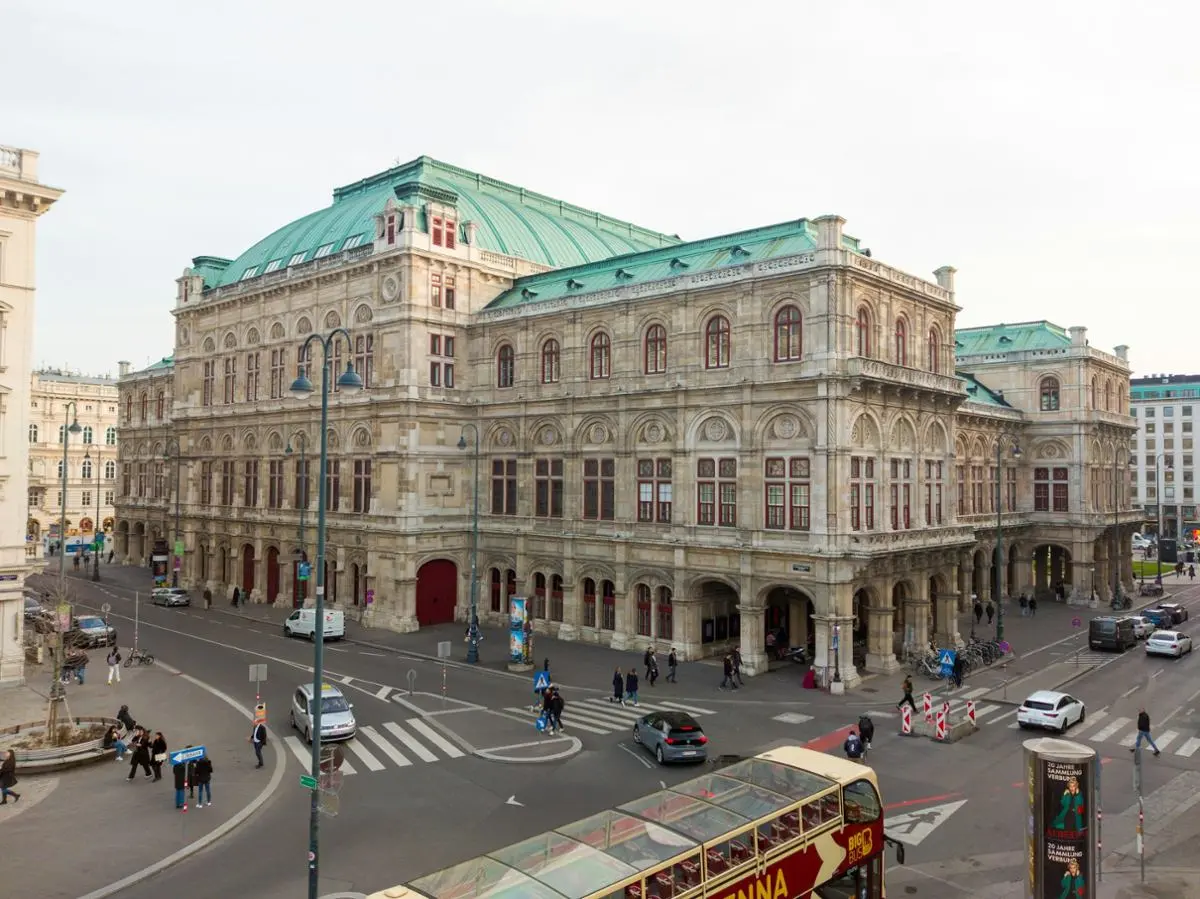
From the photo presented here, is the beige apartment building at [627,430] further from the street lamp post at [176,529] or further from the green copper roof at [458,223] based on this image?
the street lamp post at [176,529]

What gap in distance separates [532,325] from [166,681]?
2573 centimetres

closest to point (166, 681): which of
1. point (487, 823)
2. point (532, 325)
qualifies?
point (487, 823)

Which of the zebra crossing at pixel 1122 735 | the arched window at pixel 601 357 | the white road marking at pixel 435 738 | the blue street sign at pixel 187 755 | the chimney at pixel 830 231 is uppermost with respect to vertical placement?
the chimney at pixel 830 231

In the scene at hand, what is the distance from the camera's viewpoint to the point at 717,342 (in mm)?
41250

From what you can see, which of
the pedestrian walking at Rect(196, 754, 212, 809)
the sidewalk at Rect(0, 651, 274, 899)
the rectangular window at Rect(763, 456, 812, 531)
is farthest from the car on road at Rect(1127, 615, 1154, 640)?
the pedestrian walking at Rect(196, 754, 212, 809)

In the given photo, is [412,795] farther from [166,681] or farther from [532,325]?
[532,325]

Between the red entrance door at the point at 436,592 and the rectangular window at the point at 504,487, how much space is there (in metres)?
4.56

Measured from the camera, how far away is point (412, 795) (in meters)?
22.7

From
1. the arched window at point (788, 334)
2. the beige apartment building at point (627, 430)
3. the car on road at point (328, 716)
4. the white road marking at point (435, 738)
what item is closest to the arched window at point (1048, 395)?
the beige apartment building at point (627, 430)

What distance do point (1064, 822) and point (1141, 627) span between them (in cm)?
4143

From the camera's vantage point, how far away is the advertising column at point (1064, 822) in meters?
13.8

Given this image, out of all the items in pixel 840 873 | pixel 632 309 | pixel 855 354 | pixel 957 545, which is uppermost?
pixel 632 309

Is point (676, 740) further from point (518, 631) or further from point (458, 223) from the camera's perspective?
point (458, 223)

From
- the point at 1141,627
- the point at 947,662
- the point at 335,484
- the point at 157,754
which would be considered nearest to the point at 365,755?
the point at 157,754
